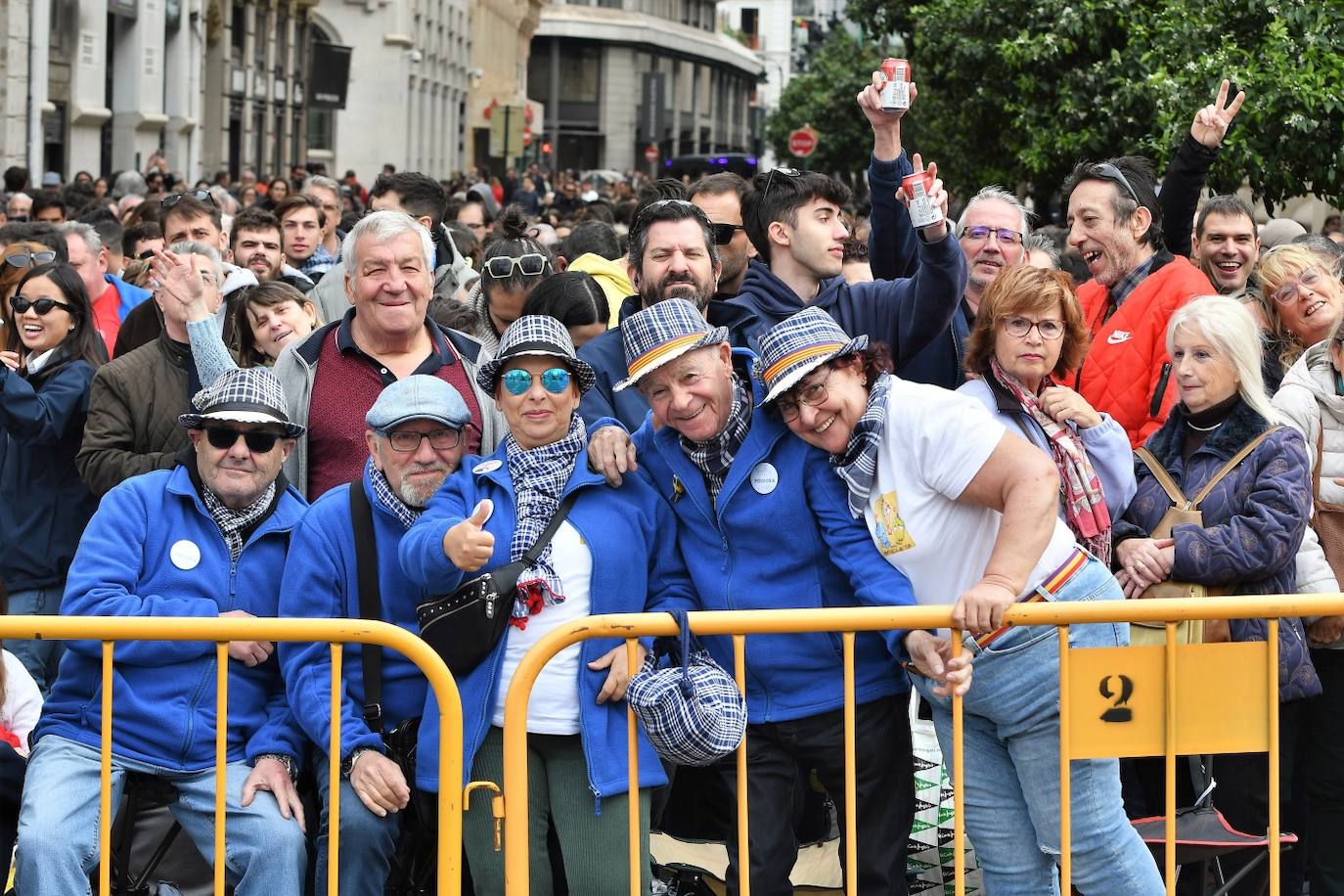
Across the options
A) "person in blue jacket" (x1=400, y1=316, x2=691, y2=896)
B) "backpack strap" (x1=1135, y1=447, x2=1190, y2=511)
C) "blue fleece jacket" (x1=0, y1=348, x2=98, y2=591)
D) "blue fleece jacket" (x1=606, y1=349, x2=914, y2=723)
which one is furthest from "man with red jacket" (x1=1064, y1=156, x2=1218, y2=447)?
"blue fleece jacket" (x1=0, y1=348, x2=98, y2=591)

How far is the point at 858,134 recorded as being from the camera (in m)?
48.9

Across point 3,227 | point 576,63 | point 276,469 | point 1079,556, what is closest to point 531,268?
point 276,469

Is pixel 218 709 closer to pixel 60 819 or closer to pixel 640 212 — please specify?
pixel 60 819

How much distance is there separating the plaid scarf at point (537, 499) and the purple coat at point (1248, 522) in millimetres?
1722

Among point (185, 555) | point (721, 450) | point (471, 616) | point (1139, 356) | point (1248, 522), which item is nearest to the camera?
point (471, 616)

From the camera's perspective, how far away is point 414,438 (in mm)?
4652

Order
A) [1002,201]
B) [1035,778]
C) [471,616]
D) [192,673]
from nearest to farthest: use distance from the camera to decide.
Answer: [471,616] → [1035,778] → [192,673] → [1002,201]

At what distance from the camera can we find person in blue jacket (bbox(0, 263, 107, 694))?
6.21 metres

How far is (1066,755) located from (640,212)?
2.54 meters

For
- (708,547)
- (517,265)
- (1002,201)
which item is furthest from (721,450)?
(517,265)

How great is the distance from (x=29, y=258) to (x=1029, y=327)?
4.33m

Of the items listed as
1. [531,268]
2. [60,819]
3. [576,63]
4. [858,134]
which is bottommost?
[60,819]

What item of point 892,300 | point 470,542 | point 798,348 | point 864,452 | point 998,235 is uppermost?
point 998,235

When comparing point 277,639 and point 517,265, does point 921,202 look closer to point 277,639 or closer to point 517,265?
point 517,265
